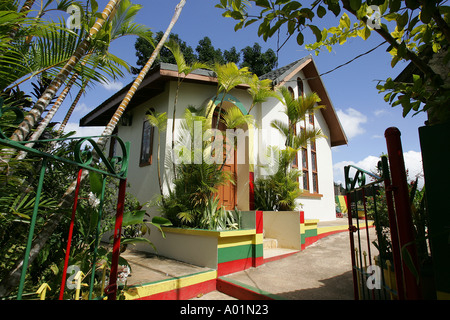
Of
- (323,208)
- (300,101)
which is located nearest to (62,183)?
(300,101)

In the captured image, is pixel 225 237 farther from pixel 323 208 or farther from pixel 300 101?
pixel 323 208

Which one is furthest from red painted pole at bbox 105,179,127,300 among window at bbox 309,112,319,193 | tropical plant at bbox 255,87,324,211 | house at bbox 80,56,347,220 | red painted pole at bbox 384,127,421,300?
window at bbox 309,112,319,193

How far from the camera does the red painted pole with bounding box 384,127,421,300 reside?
4.78 feet

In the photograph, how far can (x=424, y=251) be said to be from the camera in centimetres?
251

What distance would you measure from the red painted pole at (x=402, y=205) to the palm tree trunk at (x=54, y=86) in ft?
8.57

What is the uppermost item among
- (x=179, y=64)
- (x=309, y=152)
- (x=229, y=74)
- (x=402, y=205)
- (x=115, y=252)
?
(x=179, y=64)

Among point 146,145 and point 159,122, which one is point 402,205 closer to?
point 159,122

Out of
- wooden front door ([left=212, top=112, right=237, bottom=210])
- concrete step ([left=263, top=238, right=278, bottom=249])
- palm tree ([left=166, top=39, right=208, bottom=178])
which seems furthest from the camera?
wooden front door ([left=212, top=112, right=237, bottom=210])

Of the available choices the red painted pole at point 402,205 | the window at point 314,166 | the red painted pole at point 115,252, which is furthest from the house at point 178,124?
the red painted pole at point 402,205

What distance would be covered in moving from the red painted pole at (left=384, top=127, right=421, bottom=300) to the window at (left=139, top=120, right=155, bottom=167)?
18.4ft

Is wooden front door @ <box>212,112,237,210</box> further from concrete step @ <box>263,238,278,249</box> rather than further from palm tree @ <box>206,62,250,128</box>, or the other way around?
palm tree @ <box>206,62,250,128</box>

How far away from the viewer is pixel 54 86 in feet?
7.01

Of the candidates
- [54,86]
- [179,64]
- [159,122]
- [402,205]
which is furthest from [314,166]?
[54,86]

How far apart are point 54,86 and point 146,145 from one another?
4838mm
